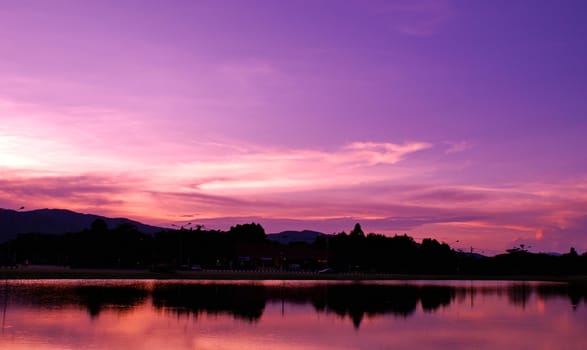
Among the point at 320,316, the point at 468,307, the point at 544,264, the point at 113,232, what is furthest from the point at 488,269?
the point at 320,316

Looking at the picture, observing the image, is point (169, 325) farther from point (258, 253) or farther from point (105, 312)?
point (258, 253)

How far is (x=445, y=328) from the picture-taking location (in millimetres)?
42281

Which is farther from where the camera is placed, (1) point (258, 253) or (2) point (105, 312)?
(1) point (258, 253)

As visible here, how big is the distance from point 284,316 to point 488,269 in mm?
148907

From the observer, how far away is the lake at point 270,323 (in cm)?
3350

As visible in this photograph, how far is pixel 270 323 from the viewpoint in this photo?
41.8 meters

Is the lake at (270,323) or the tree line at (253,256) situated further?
the tree line at (253,256)

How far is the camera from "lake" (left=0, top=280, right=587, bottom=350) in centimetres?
3350

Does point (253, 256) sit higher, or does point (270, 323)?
point (253, 256)

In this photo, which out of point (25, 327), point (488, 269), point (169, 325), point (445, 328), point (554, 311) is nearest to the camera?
point (25, 327)

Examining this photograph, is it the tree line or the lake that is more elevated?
the tree line

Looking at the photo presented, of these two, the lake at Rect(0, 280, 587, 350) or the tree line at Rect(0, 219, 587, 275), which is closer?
the lake at Rect(0, 280, 587, 350)

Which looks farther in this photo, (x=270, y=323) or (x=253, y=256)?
(x=253, y=256)

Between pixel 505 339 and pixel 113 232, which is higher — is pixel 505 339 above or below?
below
